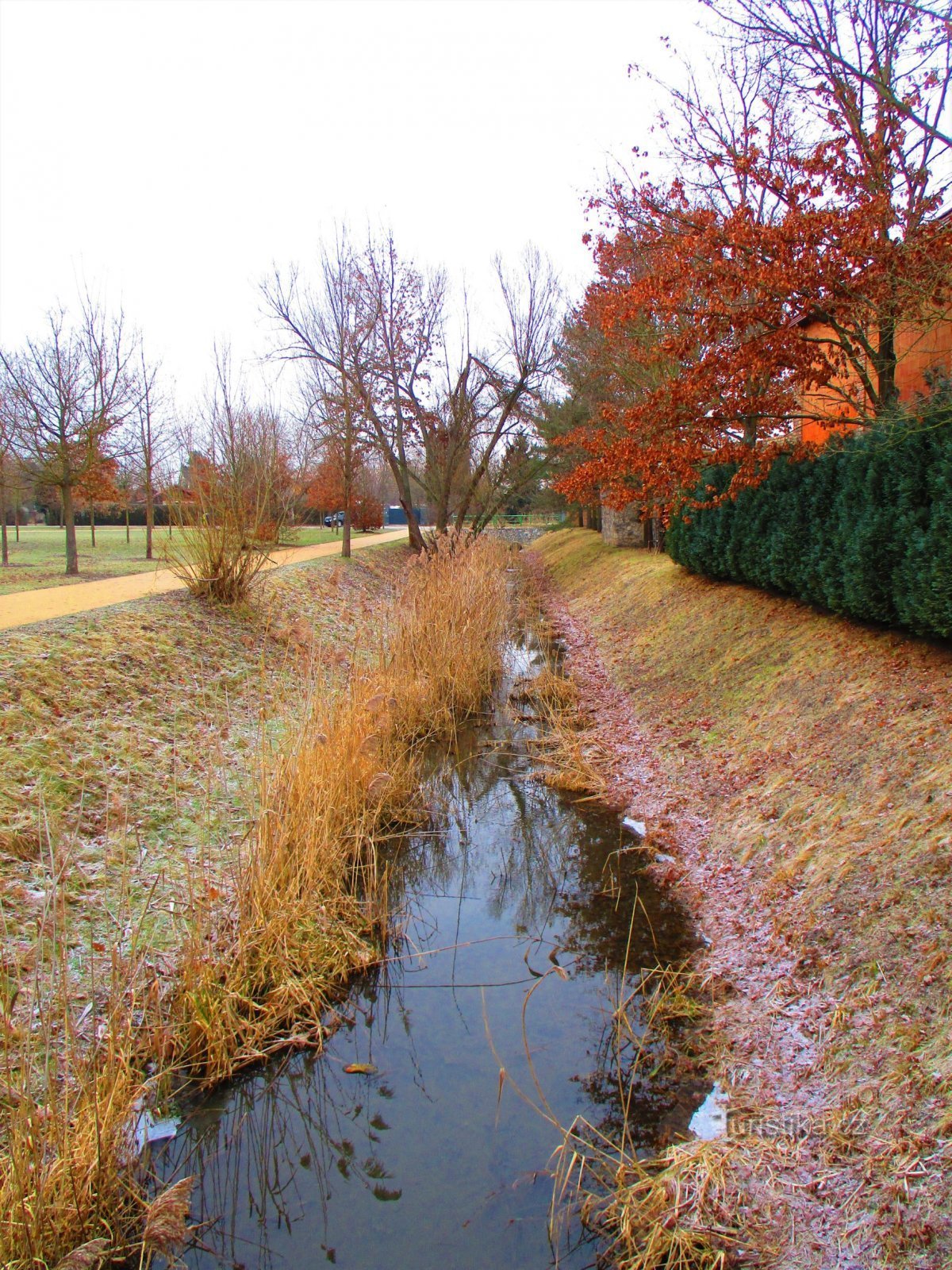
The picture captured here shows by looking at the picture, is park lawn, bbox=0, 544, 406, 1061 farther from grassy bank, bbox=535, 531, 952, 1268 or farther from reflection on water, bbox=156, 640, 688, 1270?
grassy bank, bbox=535, 531, 952, 1268

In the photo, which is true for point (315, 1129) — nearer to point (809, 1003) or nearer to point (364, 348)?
point (809, 1003)

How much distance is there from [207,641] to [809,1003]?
292 inches

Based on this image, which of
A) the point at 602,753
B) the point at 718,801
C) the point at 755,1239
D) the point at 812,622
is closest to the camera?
the point at 755,1239

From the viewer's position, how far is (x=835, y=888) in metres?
3.91

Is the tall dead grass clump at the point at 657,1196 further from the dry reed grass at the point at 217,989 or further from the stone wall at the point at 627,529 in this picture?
the stone wall at the point at 627,529

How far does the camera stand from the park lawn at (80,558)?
13263 mm

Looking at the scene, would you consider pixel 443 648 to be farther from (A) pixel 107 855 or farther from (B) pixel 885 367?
(A) pixel 107 855

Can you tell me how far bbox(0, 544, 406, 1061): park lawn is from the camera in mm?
3629

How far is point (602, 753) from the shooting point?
716cm

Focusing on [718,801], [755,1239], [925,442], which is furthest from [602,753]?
[755,1239]

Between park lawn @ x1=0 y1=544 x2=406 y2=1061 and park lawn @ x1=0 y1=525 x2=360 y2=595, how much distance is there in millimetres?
2260

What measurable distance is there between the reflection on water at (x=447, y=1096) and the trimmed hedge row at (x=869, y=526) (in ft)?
9.49

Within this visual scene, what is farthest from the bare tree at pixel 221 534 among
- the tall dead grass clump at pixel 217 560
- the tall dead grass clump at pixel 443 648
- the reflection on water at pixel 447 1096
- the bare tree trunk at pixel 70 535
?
the reflection on water at pixel 447 1096

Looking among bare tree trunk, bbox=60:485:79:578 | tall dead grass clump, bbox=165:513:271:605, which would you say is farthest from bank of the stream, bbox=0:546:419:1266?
bare tree trunk, bbox=60:485:79:578
